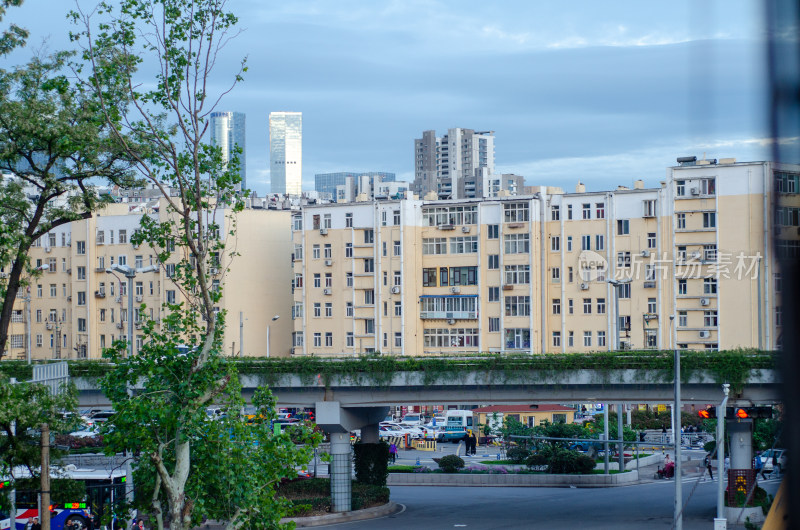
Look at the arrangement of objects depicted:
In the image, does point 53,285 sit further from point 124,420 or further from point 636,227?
point 124,420

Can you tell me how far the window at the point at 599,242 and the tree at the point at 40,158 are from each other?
131 feet

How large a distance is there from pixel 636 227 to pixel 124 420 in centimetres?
4550

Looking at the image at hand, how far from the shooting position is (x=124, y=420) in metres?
12.0

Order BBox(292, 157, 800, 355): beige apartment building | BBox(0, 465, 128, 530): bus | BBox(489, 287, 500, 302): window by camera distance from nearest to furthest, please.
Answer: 1. BBox(0, 465, 128, 530): bus
2. BBox(292, 157, 800, 355): beige apartment building
3. BBox(489, 287, 500, 302): window

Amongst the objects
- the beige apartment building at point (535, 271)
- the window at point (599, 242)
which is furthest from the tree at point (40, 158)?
the window at point (599, 242)

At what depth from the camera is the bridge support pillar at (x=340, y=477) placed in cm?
2834

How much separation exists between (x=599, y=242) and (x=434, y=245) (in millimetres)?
10084

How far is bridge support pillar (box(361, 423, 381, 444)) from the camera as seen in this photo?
103 ft

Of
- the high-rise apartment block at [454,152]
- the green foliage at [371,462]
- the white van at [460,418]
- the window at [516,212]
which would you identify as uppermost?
the high-rise apartment block at [454,152]

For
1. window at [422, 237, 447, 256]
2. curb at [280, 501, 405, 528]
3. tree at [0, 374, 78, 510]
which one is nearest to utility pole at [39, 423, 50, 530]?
tree at [0, 374, 78, 510]

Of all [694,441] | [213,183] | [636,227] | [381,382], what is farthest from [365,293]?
[213,183]

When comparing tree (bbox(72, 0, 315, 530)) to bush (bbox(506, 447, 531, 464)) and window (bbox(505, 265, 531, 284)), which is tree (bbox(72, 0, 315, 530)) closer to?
bush (bbox(506, 447, 531, 464))

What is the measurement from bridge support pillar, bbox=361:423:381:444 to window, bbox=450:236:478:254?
2758 centimetres

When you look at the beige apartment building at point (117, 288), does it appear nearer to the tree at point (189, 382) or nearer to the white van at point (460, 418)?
the white van at point (460, 418)
